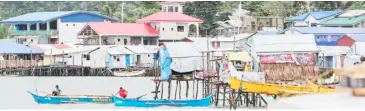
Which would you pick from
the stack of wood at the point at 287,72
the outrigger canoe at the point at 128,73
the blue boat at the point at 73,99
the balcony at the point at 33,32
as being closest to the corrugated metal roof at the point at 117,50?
the outrigger canoe at the point at 128,73

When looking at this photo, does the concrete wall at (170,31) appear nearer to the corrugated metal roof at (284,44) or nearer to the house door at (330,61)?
the house door at (330,61)

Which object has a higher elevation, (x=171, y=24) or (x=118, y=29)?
(x=171, y=24)

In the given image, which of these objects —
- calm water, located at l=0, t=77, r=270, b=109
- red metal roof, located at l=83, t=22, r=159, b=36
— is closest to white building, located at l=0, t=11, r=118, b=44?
red metal roof, located at l=83, t=22, r=159, b=36

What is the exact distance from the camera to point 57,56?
27875mm

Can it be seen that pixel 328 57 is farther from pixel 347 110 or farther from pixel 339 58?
pixel 347 110

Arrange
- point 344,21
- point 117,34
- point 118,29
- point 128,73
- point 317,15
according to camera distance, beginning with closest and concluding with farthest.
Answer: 1. point 128,73
2. point 344,21
3. point 117,34
4. point 118,29
5. point 317,15

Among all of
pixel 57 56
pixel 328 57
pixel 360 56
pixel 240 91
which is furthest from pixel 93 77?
pixel 240 91

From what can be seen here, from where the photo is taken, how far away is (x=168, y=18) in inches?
1174

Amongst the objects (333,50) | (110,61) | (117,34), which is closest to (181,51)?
(333,50)

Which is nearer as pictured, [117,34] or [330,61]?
[330,61]

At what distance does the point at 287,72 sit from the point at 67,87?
10397mm

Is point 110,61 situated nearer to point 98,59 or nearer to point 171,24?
point 98,59

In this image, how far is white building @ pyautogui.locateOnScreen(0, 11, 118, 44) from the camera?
102ft

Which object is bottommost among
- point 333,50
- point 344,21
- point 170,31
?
point 333,50
